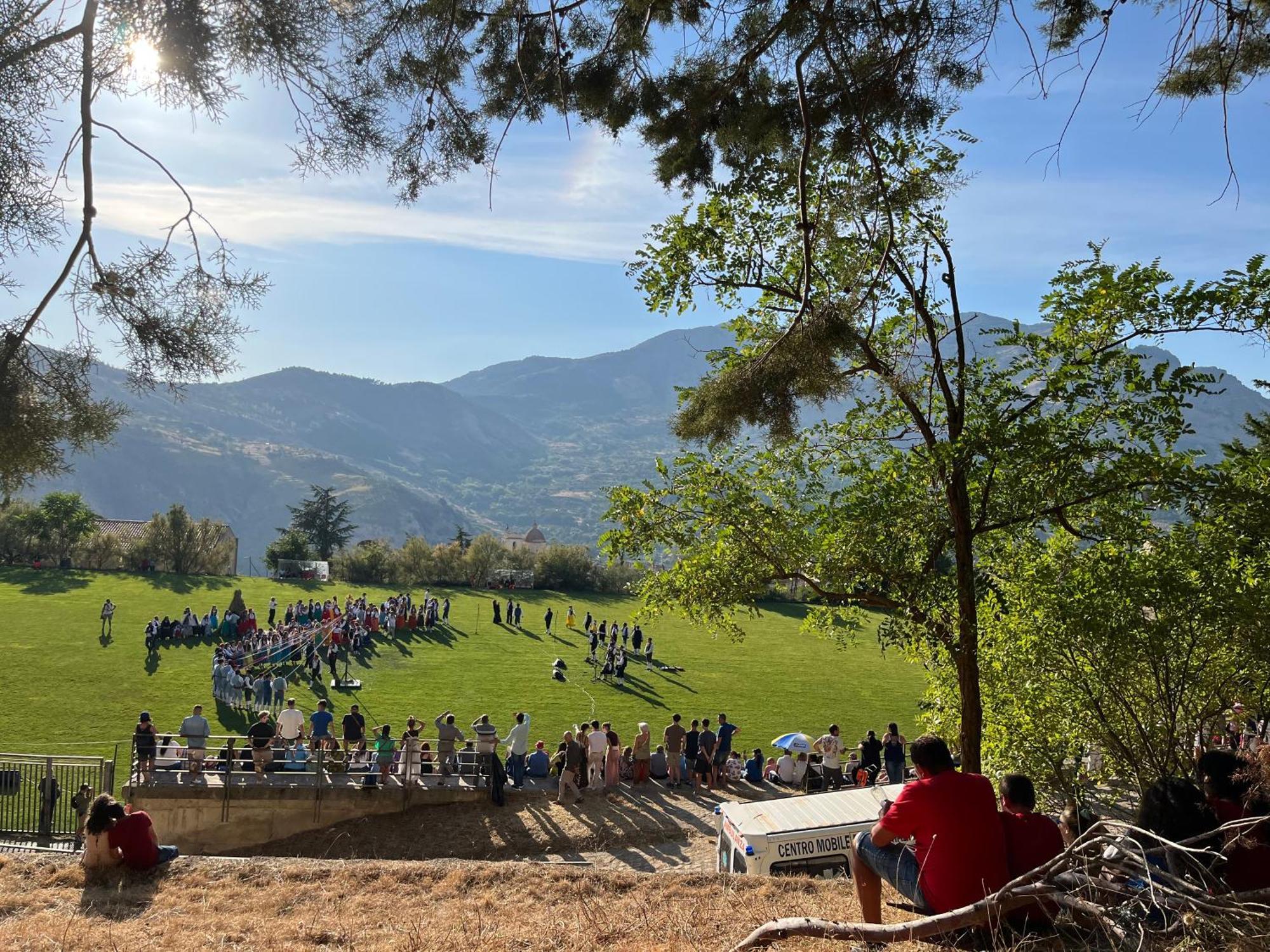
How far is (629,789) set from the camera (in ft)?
60.0

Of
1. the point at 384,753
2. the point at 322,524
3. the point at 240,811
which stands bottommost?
the point at 240,811

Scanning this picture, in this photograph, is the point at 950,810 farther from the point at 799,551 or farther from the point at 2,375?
the point at 799,551

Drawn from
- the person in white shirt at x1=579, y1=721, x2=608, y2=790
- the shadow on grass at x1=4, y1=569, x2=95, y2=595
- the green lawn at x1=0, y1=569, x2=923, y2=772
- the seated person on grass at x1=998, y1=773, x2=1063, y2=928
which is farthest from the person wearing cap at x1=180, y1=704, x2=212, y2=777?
the shadow on grass at x1=4, y1=569, x2=95, y2=595

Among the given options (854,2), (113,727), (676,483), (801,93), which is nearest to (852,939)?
(801,93)

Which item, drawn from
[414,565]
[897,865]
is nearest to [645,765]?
[897,865]

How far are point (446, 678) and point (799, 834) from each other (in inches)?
812

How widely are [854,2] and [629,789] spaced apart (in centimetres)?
1501

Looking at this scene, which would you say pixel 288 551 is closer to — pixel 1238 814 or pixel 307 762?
pixel 307 762

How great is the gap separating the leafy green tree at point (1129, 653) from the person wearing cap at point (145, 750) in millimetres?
13106

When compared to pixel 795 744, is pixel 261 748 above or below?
above

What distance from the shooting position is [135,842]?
28.6ft

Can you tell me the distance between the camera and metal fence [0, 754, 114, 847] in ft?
48.2

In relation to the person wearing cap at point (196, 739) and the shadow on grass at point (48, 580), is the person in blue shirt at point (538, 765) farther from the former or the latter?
the shadow on grass at point (48, 580)

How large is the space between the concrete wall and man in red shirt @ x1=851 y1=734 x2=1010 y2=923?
43.7 ft
